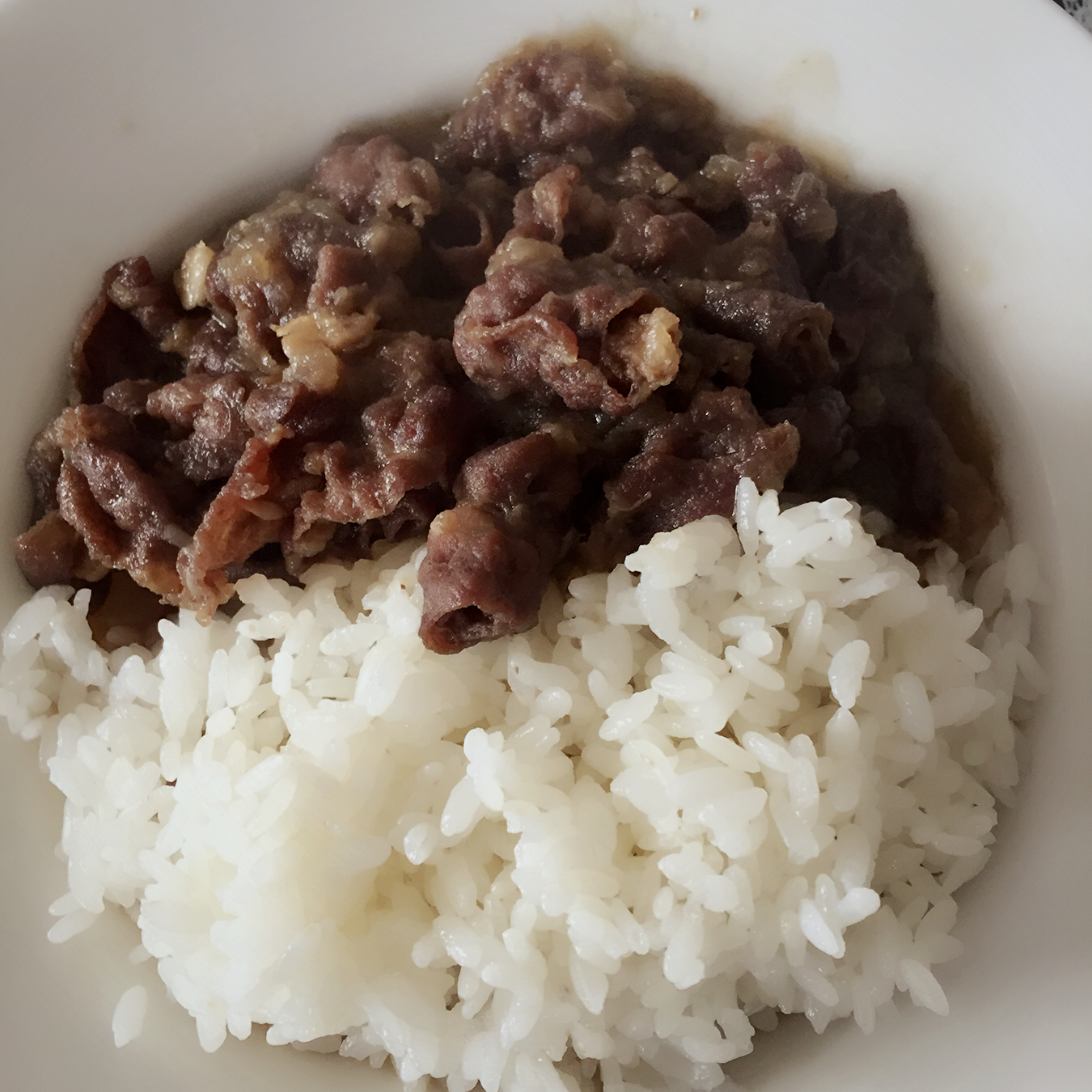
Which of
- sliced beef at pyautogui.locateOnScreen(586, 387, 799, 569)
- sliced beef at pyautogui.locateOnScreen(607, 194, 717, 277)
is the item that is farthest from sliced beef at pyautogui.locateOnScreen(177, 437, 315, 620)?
sliced beef at pyautogui.locateOnScreen(607, 194, 717, 277)

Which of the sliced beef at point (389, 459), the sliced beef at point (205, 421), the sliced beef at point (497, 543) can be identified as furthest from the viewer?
the sliced beef at point (205, 421)

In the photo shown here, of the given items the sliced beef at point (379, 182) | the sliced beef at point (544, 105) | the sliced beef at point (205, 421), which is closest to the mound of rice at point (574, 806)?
the sliced beef at point (205, 421)

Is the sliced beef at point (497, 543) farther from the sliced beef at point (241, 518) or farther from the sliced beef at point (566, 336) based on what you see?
the sliced beef at point (241, 518)

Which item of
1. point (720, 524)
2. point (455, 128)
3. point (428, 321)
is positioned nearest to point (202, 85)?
point (455, 128)

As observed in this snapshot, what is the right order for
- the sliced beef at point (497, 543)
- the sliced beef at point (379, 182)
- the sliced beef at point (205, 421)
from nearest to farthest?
the sliced beef at point (497, 543)
the sliced beef at point (205, 421)
the sliced beef at point (379, 182)

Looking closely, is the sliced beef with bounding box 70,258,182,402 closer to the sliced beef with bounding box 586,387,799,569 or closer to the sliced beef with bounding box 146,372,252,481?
the sliced beef with bounding box 146,372,252,481

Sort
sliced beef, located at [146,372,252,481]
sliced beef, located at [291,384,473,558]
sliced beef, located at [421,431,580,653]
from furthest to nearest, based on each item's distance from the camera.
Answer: sliced beef, located at [146,372,252,481], sliced beef, located at [291,384,473,558], sliced beef, located at [421,431,580,653]
